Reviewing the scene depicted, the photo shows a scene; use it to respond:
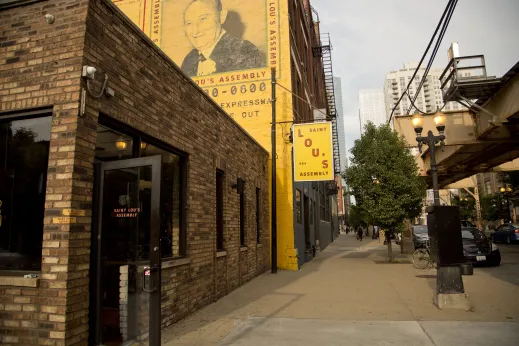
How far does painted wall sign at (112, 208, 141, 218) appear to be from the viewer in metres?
5.09

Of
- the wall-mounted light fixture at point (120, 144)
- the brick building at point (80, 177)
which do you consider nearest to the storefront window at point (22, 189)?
the brick building at point (80, 177)

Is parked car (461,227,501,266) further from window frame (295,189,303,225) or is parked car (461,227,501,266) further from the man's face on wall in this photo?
the man's face on wall

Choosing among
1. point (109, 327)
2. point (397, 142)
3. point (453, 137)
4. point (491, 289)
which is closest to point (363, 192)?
point (397, 142)

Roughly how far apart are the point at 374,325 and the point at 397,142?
525 inches

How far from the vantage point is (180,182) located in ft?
24.3

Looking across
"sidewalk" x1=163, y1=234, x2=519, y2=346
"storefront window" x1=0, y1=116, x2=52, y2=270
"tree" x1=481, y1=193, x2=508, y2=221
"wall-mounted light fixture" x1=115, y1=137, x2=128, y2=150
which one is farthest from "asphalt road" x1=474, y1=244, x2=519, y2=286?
"tree" x1=481, y1=193, x2=508, y2=221

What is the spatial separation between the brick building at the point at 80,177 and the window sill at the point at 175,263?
0.11 ft

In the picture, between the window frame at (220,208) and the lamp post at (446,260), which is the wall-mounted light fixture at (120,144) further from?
the lamp post at (446,260)

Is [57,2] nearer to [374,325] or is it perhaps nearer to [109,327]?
[109,327]

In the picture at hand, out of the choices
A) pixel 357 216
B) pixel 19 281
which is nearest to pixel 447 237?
pixel 19 281

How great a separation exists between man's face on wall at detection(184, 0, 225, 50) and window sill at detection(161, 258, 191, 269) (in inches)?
435

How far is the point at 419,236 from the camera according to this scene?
787 inches

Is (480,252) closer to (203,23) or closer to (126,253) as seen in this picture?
(126,253)

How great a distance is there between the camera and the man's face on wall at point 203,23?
1565cm
